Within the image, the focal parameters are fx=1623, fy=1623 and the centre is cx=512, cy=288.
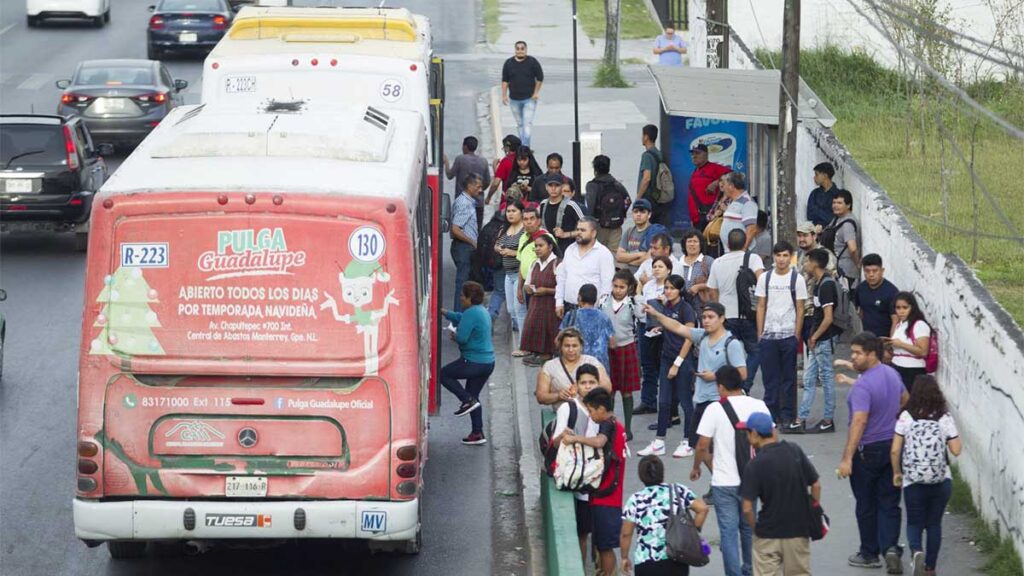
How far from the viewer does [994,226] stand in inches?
702

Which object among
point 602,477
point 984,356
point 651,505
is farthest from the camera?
point 984,356

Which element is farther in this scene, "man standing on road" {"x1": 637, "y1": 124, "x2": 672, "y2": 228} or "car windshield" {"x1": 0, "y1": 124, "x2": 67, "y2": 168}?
"car windshield" {"x1": 0, "y1": 124, "x2": 67, "y2": 168}

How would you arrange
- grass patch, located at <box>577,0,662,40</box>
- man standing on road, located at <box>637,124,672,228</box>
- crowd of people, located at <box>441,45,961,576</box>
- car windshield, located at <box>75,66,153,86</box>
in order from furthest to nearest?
grass patch, located at <box>577,0,662,40</box> → car windshield, located at <box>75,66,153,86</box> → man standing on road, located at <box>637,124,672,228</box> → crowd of people, located at <box>441,45,961,576</box>

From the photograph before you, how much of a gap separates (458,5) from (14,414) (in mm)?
35373

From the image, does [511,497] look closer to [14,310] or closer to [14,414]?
[14,414]

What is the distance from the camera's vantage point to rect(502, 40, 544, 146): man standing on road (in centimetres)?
2741

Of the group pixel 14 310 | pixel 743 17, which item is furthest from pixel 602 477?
pixel 743 17

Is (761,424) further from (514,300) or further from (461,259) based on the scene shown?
(461,259)

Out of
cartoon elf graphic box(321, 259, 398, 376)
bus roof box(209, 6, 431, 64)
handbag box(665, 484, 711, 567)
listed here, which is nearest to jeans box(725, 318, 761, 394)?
bus roof box(209, 6, 431, 64)

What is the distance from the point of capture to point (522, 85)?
27469 millimetres

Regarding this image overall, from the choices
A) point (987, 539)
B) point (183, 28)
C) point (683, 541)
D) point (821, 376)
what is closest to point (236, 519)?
point (683, 541)

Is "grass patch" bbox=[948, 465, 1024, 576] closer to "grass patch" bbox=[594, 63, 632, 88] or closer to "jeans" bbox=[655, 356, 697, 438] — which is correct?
"jeans" bbox=[655, 356, 697, 438]

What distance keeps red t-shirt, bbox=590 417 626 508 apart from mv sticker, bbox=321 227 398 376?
62.8 inches

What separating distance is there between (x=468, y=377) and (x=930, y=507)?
497 centimetres
